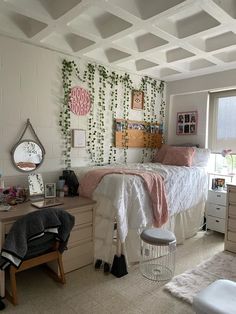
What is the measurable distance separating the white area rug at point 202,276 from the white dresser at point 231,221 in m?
0.15

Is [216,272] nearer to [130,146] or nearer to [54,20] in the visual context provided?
[130,146]

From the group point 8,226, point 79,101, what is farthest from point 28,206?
point 79,101

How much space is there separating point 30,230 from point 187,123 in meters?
3.09

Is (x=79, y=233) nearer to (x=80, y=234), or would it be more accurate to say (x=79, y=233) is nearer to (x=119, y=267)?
(x=80, y=234)

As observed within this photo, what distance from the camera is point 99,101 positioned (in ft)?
11.2

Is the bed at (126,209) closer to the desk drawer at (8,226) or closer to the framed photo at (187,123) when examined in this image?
the desk drawer at (8,226)

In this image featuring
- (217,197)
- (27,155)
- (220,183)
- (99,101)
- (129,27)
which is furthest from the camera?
(220,183)

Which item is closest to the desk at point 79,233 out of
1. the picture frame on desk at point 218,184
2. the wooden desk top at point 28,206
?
the wooden desk top at point 28,206

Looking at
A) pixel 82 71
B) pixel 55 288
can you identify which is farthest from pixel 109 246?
pixel 82 71

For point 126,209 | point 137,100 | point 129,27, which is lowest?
point 126,209

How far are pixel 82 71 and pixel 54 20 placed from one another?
39.4 inches

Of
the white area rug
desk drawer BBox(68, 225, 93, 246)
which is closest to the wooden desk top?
desk drawer BBox(68, 225, 93, 246)

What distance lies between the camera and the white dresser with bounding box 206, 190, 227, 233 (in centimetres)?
347

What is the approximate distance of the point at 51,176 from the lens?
9.85 feet
